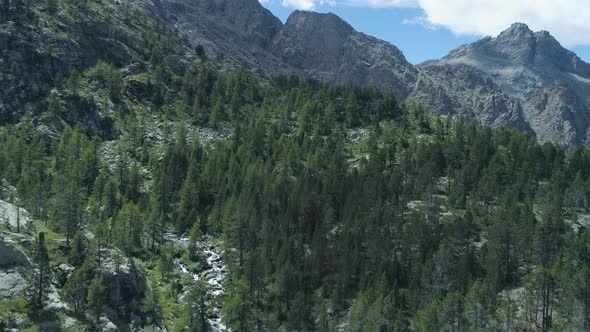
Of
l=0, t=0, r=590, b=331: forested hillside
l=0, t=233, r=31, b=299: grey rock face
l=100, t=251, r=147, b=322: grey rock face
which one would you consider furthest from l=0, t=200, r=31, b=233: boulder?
l=100, t=251, r=147, b=322: grey rock face

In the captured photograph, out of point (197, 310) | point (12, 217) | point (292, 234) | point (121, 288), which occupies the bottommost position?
point (197, 310)

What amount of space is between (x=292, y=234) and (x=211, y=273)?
77.0ft

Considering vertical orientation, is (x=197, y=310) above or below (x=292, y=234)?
below

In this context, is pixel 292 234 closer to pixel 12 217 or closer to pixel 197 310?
pixel 197 310

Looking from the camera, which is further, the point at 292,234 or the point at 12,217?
the point at 292,234

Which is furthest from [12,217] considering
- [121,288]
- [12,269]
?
[121,288]

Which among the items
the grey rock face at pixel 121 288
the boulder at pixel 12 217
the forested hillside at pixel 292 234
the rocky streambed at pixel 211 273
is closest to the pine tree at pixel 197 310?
the forested hillside at pixel 292 234

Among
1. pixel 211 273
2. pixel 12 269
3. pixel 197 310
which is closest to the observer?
pixel 12 269

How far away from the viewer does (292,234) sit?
139625 millimetres

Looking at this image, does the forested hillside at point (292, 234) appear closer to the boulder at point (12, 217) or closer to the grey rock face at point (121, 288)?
the grey rock face at point (121, 288)

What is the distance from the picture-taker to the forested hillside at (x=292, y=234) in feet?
318

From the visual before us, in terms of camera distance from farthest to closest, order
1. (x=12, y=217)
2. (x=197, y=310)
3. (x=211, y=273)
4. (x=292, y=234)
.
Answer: (x=292, y=234) → (x=211, y=273) → (x=197, y=310) → (x=12, y=217)

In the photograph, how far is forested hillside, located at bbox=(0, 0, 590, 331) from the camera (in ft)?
318

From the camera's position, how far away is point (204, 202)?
6284 inches
